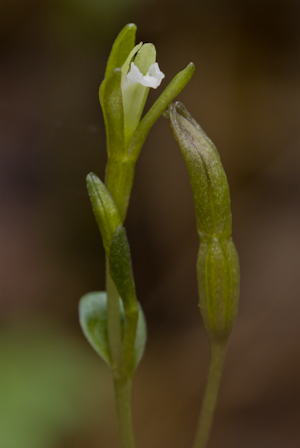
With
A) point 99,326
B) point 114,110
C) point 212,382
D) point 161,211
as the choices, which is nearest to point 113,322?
point 99,326

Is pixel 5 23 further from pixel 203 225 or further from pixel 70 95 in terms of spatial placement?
pixel 203 225

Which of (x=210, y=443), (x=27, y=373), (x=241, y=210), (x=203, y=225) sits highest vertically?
(x=241, y=210)

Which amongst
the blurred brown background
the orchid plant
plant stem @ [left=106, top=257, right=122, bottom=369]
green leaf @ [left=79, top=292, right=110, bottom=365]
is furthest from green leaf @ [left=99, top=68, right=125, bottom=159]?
the blurred brown background

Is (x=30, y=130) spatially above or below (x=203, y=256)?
above

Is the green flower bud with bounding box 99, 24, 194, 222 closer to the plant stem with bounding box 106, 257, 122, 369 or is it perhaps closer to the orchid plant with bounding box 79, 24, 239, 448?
the orchid plant with bounding box 79, 24, 239, 448

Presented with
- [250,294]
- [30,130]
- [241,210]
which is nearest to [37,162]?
[30,130]

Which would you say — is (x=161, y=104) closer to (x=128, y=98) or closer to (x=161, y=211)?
(x=128, y=98)
